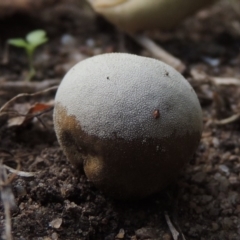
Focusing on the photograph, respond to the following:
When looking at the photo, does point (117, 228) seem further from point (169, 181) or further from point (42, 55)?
point (42, 55)

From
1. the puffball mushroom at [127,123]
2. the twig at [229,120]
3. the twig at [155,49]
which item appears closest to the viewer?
the puffball mushroom at [127,123]

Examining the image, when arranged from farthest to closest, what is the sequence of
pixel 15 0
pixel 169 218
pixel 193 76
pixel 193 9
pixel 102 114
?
1. pixel 15 0
2. pixel 193 9
3. pixel 193 76
4. pixel 169 218
5. pixel 102 114

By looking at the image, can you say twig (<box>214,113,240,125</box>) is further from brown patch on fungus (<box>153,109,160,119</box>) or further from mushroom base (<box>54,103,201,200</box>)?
brown patch on fungus (<box>153,109,160,119</box>)

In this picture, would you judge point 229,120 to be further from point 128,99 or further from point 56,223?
point 56,223

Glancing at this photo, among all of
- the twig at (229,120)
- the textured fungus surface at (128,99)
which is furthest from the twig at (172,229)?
the twig at (229,120)

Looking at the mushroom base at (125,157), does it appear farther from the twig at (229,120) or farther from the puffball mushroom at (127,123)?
the twig at (229,120)

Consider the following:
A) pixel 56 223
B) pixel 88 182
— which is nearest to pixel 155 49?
pixel 88 182

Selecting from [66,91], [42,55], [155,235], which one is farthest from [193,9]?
[155,235]
